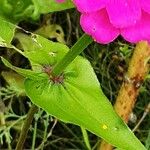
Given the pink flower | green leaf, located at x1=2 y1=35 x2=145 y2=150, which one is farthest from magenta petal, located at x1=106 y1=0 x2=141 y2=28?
green leaf, located at x1=2 y1=35 x2=145 y2=150

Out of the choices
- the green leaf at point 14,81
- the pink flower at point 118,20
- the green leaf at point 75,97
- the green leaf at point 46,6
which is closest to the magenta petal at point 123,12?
the pink flower at point 118,20

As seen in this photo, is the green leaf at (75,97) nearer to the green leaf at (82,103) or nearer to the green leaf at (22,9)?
the green leaf at (82,103)

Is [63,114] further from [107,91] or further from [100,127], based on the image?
[107,91]

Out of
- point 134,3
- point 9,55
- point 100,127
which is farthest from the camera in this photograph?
point 9,55

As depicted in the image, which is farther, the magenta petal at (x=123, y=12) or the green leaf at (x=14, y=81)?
the green leaf at (x=14, y=81)

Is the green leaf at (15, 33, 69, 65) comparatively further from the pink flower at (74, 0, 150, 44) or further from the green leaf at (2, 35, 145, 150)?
the pink flower at (74, 0, 150, 44)

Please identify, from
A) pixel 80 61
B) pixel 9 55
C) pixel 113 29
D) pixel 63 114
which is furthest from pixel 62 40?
pixel 113 29
